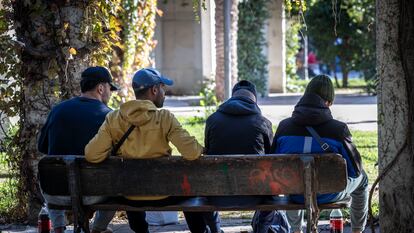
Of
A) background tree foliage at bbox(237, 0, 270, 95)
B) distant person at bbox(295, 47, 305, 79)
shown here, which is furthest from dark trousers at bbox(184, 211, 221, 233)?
distant person at bbox(295, 47, 305, 79)

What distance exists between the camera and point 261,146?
6.70 meters

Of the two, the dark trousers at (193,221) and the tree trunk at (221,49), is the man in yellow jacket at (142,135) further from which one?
the tree trunk at (221,49)

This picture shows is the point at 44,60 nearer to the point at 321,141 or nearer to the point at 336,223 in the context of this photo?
the point at 321,141

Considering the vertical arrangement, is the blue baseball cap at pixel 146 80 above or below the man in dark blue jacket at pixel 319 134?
above

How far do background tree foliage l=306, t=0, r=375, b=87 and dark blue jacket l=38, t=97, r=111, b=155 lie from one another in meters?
19.4

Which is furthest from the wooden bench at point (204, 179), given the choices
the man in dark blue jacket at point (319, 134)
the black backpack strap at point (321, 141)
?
the black backpack strap at point (321, 141)

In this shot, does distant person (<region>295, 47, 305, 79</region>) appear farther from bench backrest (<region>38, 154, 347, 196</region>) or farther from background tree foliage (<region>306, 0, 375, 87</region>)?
bench backrest (<region>38, 154, 347, 196</region>)

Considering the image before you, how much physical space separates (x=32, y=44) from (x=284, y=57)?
751 inches

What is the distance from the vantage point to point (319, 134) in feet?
21.2

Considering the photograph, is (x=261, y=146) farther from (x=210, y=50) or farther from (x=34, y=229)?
(x=210, y=50)

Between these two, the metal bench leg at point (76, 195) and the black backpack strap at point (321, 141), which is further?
the black backpack strap at point (321, 141)

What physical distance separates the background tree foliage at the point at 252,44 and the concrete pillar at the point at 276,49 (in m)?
1.85

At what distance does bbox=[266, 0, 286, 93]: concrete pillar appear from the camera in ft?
86.9

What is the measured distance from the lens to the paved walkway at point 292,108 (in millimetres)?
17922
